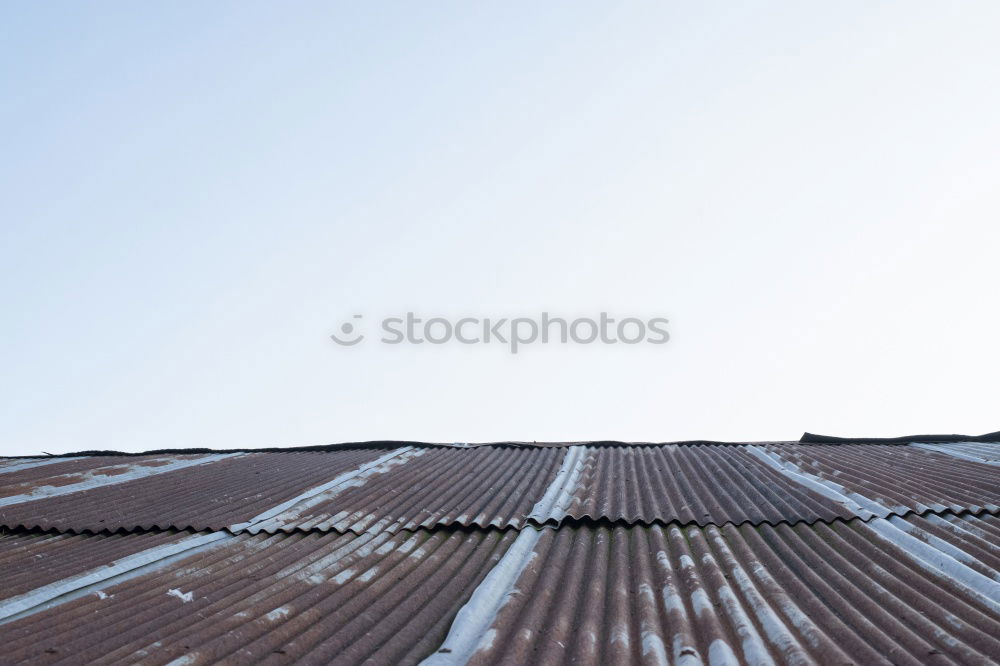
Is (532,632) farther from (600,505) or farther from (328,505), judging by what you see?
(328,505)

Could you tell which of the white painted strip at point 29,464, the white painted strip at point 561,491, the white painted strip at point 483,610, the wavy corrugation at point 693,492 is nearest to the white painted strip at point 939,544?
the wavy corrugation at point 693,492

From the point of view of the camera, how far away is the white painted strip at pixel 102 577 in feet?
9.18

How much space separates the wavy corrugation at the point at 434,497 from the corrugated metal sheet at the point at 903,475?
216 centimetres

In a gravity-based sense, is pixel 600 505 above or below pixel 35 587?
above

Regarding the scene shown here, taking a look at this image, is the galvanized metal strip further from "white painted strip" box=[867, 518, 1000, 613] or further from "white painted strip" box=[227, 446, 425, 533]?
"white painted strip" box=[867, 518, 1000, 613]

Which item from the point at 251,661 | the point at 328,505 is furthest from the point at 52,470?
the point at 251,661

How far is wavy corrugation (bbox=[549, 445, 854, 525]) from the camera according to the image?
3795mm

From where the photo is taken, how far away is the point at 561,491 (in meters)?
4.72

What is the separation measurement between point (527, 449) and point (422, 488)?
2.31 m

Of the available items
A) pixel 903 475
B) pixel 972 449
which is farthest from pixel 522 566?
pixel 972 449

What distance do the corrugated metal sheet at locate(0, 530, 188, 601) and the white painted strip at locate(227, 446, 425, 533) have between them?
0.43 meters

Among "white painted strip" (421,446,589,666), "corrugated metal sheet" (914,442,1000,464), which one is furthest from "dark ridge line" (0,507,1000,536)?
"corrugated metal sheet" (914,442,1000,464)

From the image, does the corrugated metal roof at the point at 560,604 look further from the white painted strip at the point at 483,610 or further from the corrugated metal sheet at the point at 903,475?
the corrugated metal sheet at the point at 903,475

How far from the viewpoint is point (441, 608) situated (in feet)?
8.89
